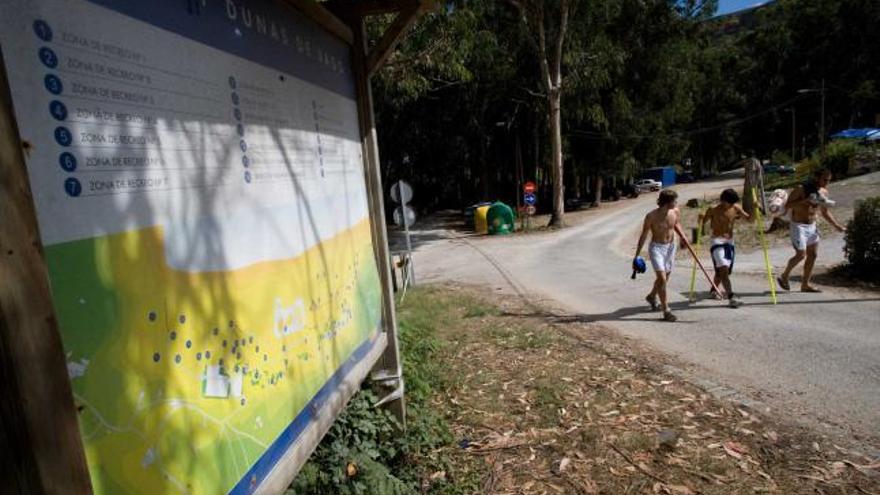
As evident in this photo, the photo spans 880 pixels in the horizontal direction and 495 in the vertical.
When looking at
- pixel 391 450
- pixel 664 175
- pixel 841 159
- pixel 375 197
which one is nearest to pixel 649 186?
pixel 664 175

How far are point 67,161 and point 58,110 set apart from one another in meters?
0.13

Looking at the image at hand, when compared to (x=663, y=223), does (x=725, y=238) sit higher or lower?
lower

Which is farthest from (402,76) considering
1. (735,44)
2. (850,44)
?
(735,44)

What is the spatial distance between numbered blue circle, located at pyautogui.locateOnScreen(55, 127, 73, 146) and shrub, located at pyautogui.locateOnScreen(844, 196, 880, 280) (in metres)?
11.2

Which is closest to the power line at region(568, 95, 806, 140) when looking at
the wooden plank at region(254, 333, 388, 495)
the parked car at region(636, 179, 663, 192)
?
the parked car at region(636, 179, 663, 192)

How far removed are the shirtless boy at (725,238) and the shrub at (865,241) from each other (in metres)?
2.80

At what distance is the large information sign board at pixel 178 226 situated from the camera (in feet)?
4.91

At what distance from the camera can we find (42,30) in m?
1.47

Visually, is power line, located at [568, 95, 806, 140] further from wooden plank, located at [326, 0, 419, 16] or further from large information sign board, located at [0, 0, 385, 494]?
large information sign board, located at [0, 0, 385, 494]

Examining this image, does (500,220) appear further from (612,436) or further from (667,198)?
(612,436)

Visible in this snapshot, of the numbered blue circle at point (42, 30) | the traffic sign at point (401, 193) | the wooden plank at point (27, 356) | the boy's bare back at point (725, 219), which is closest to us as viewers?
the wooden plank at point (27, 356)

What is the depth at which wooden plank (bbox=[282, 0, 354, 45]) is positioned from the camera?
3.11 metres

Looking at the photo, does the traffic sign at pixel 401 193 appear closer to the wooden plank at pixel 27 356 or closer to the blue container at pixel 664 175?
the wooden plank at pixel 27 356

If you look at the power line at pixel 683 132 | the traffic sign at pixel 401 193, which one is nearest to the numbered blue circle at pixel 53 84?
the traffic sign at pixel 401 193
